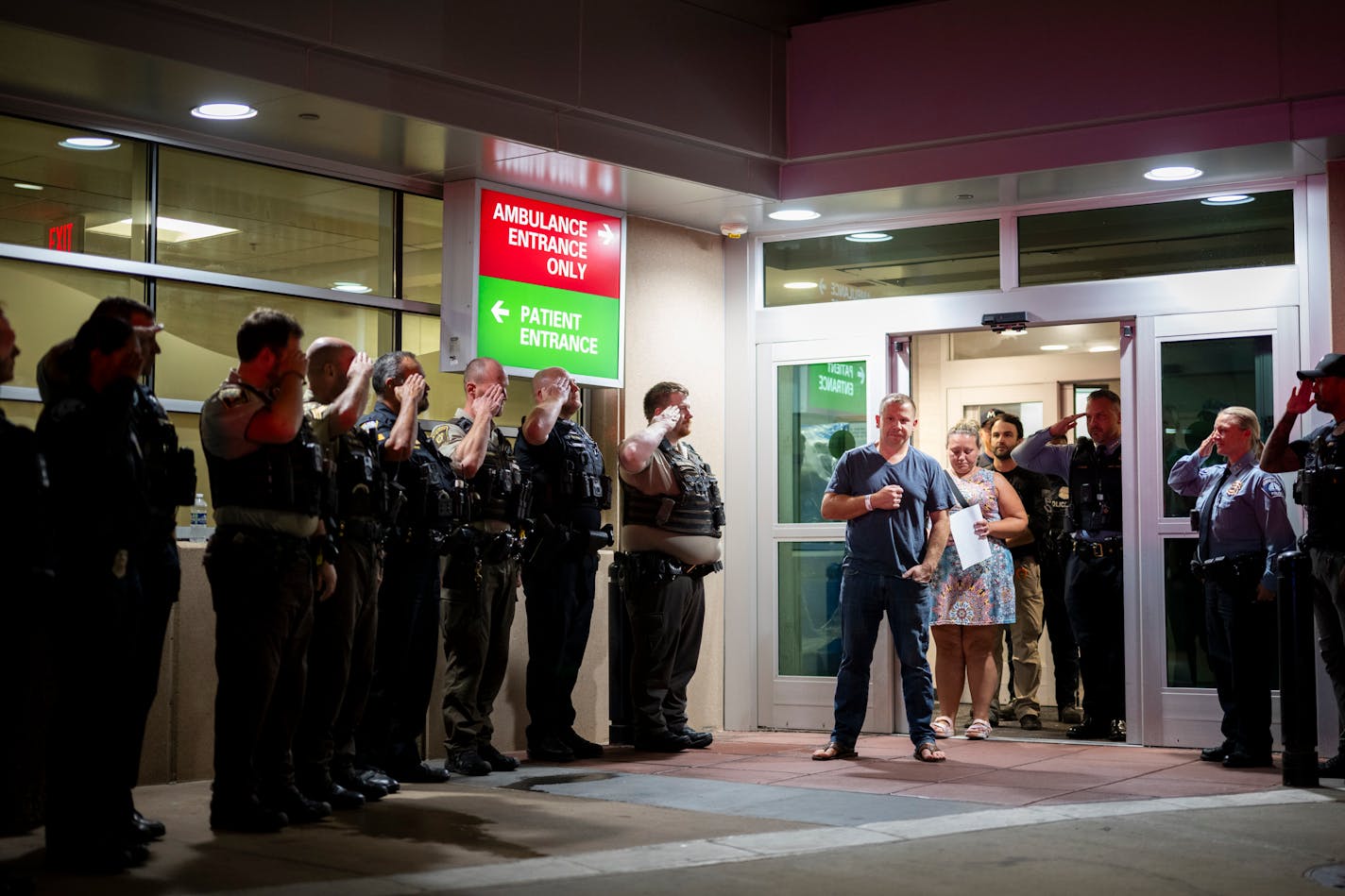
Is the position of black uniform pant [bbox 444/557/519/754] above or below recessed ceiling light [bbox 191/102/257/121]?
below

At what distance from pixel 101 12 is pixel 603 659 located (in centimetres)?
440

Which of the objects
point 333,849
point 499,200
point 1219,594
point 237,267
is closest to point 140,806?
point 333,849

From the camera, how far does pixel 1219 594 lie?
308 inches

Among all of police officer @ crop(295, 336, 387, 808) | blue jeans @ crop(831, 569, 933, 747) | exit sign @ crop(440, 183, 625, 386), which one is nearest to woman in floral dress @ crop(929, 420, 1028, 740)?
blue jeans @ crop(831, 569, 933, 747)

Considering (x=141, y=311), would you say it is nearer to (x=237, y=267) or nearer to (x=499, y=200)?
(x=237, y=267)

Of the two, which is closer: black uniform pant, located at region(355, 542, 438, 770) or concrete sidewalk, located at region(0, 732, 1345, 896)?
concrete sidewalk, located at region(0, 732, 1345, 896)

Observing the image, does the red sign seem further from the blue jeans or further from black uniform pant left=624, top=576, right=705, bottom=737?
the blue jeans

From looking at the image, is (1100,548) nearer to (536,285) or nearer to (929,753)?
(929,753)

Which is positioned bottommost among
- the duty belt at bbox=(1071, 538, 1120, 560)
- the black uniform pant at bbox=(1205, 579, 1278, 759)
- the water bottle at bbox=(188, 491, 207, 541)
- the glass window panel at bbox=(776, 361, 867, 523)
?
the black uniform pant at bbox=(1205, 579, 1278, 759)

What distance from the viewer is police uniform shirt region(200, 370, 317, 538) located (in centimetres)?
541

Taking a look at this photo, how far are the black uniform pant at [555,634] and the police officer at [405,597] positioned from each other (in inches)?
39.1

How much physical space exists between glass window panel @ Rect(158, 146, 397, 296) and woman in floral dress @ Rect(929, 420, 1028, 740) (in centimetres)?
362

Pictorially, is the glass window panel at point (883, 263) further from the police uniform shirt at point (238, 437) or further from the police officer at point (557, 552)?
the police uniform shirt at point (238, 437)

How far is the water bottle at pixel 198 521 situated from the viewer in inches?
288
